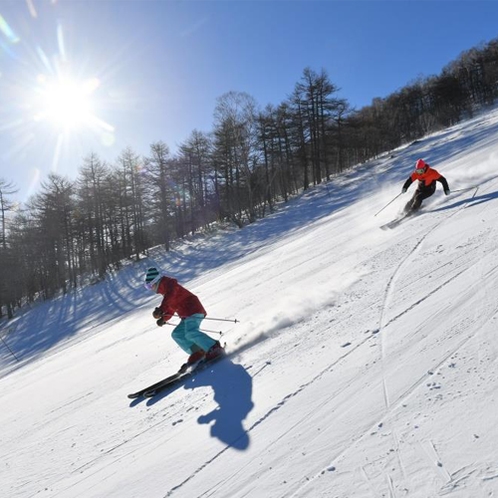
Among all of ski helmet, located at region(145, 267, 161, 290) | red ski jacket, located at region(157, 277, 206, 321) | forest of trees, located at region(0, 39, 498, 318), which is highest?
forest of trees, located at region(0, 39, 498, 318)

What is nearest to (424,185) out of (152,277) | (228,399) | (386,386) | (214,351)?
(214,351)

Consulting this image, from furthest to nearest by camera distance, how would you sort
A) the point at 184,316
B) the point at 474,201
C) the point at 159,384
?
the point at 474,201
the point at 184,316
the point at 159,384

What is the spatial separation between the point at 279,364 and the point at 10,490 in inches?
120

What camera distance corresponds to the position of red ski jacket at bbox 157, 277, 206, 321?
19.3 feet

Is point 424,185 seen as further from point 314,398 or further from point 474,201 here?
point 314,398

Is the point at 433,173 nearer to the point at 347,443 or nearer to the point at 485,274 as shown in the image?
the point at 485,274

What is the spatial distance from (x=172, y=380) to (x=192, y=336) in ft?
2.51

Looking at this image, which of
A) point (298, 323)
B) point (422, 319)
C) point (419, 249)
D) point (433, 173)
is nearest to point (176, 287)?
point (298, 323)

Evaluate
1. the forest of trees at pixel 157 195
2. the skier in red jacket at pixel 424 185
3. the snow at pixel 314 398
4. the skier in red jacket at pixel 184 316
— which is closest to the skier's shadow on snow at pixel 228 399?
the snow at pixel 314 398

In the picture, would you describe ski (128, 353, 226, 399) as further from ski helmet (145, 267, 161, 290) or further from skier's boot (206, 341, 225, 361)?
ski helmet (145, 267, 161, 290)

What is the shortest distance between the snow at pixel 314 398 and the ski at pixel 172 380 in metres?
0.18

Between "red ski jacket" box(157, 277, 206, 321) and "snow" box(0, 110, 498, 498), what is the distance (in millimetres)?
813

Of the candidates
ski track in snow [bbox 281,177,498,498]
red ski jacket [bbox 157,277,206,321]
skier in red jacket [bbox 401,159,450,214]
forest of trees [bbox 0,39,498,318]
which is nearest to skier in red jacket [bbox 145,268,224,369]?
red ski jacket [bbox 157,277,206,321]

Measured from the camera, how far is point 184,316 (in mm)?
5844
